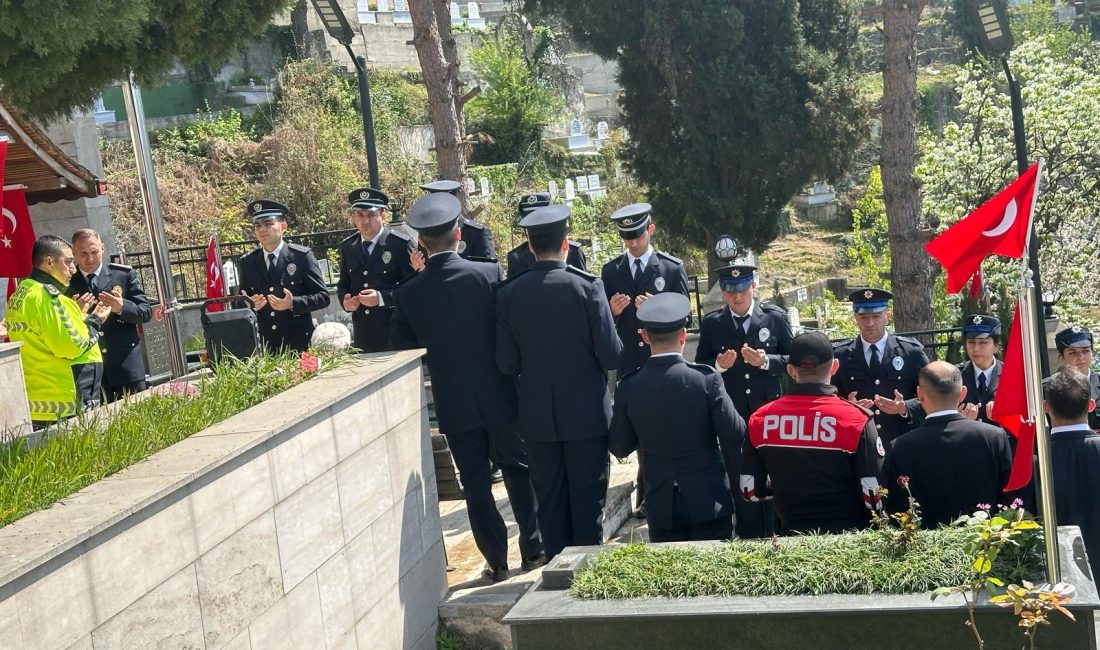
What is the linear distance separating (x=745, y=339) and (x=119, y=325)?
13.5ft

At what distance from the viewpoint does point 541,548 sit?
6609mm

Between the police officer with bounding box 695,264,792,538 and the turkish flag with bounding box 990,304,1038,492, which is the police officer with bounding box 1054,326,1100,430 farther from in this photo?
the turkish flag with bounding box 990,304,1038,492

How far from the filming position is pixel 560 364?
6113mm

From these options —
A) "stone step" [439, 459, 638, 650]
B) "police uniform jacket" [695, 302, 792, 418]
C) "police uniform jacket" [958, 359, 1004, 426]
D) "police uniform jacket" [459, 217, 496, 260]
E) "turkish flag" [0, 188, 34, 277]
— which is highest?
"turkish flag" [0, 188, 34, 277]

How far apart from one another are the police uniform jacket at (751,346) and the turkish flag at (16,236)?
4.36 m

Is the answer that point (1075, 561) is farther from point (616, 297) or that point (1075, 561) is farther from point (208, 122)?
point (208, 122)

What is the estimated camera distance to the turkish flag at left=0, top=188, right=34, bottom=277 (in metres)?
7.30

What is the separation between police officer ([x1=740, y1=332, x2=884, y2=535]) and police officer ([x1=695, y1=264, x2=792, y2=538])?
1582 millimetres

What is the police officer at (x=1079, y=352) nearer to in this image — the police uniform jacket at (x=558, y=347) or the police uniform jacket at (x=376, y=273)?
the police uniform jacket at (x=558, y=347)

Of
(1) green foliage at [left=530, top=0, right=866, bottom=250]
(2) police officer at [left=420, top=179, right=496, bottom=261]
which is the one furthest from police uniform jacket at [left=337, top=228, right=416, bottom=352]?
(1) green foliage at [left=530, top=0, right=866, bottom=250]

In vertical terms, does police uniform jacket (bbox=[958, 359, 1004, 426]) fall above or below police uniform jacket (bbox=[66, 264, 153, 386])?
below

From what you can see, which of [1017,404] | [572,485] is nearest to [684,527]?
[572,485]

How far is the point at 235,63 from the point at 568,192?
9607mm

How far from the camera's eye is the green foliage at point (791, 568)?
14.1 feet
